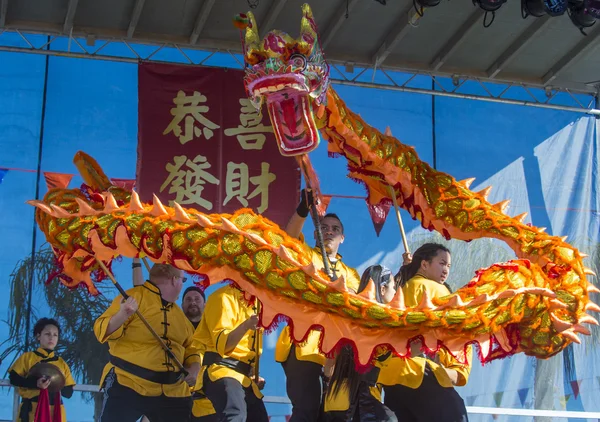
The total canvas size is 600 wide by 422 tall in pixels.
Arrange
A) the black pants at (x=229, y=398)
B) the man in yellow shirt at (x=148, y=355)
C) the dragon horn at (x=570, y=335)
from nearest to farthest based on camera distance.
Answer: the dragon horn at (x=570, y=335), the black pants at (x=229, y=398), the man in yellow shirt at (x=148, y=355)

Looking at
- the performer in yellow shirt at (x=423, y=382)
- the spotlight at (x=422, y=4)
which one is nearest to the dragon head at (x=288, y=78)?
the performer in yellow shirt at (x=423, y=382)

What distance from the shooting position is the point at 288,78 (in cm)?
333

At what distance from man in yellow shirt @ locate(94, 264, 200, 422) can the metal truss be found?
5.33 ft

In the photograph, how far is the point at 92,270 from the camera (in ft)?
11.3

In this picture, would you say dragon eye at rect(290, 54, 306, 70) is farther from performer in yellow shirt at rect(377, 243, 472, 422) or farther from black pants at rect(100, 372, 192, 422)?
black pants at rect(100, 372, 192, 422)

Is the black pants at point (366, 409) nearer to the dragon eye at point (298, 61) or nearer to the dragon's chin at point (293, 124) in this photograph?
the dragon's chin at point (293, 124)

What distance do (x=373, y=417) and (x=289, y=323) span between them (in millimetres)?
700

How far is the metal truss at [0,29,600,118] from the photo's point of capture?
517 centimetres

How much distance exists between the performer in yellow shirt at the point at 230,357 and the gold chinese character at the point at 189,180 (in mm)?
1478

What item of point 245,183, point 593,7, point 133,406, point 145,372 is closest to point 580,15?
point 593,7

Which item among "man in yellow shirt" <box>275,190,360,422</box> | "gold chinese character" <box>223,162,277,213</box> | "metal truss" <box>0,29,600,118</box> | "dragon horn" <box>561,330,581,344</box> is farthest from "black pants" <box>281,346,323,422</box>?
"metal truss" <box>0,29,600,118</box>

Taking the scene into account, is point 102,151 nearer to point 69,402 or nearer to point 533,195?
point 69,402

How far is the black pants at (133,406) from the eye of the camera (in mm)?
3896

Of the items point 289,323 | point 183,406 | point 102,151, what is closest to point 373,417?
point 289,323
